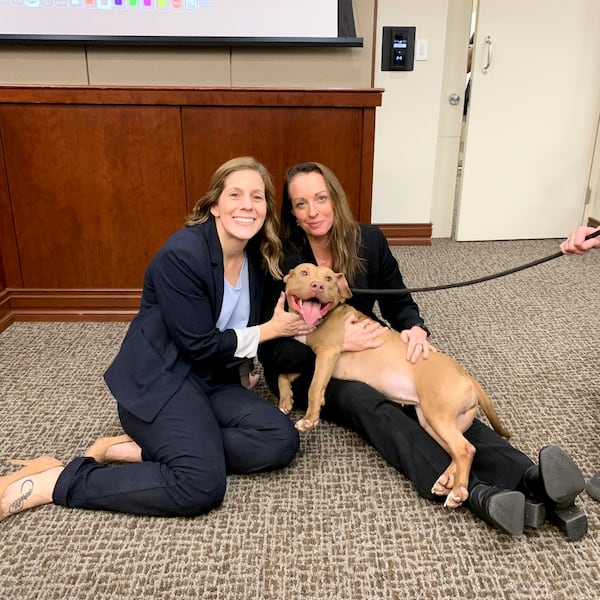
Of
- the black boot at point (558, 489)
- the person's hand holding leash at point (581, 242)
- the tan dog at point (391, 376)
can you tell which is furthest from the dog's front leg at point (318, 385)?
the person's hand holding leash at point (581, 242)

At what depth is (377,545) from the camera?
4.30 feet

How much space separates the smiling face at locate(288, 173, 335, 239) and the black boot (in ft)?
2.91

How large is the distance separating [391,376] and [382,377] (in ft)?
0.10

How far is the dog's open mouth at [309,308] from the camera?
166 centimetres

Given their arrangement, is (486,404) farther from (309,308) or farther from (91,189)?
(91,189)

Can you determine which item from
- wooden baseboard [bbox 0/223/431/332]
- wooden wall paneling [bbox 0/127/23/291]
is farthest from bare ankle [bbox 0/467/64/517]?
wooden wall paneling [bbox 0/127/23/291]

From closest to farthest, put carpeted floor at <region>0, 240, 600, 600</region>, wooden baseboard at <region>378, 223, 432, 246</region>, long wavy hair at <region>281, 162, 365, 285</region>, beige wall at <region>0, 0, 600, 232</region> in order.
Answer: carpeted floor at <region>0, 240, 600, 600</region>
long wavy hair at <region>281, 162, 365, 285</region>
beige wall at <region>0, 0, 600, 232</region>
wooden baseboard at <region>378, 223, 432, 246</region>

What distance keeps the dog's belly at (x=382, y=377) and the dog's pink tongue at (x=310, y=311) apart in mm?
164

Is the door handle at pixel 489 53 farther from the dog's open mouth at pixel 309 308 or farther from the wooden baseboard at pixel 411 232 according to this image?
the dog's open mouth at pixel 309 308

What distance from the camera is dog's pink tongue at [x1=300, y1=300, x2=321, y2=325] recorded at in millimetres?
1662

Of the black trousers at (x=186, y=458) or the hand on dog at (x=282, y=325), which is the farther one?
the hand on dog at (x=282, y=325)

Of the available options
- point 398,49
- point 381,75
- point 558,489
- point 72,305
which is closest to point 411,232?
point 381,75

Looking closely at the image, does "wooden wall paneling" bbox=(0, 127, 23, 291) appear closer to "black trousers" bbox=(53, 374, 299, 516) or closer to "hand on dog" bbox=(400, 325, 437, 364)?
"black trousers" bbox=(53, 374, 299, 516)

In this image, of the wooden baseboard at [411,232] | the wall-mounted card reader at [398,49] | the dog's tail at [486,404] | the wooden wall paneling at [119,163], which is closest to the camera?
the dog's tail at [486,404]
